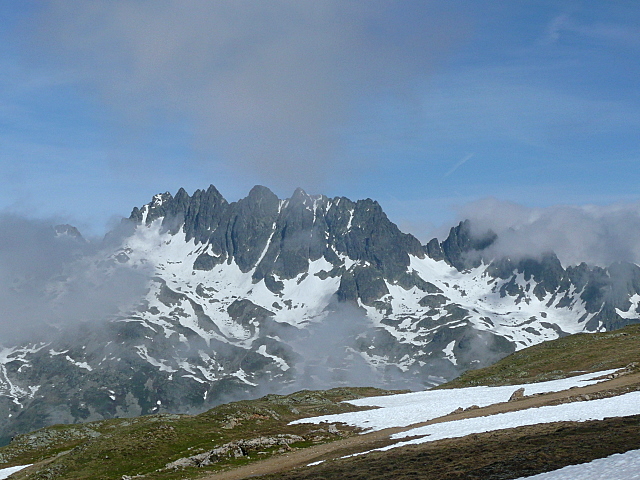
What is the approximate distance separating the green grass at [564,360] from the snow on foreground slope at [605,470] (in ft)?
252

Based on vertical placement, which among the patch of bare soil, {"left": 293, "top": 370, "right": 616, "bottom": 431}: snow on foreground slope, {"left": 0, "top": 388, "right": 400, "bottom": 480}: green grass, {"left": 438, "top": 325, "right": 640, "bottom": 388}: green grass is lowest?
{"left": 438, "top": 325, "right": 640, "bottom": 388}: green grass

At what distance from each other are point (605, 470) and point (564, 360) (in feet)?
338

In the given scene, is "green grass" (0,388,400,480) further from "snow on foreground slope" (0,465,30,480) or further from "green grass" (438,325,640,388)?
"green grass" (438,325,640,388)

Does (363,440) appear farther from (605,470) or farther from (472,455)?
(605,470)

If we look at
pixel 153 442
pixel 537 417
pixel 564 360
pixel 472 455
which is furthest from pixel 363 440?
pixel 564 360

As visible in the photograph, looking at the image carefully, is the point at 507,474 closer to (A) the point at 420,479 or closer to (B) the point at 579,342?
(A) the point at 420,479

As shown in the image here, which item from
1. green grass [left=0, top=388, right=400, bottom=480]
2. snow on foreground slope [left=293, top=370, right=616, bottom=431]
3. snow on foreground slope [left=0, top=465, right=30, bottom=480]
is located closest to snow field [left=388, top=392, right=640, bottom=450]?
snow on foreground slope [left=293, top=370, right=616, bottom=431]

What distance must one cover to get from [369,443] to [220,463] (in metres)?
15.8

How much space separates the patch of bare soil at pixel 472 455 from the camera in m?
42.6

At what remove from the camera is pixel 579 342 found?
163m

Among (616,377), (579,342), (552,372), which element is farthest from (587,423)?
(579,342)

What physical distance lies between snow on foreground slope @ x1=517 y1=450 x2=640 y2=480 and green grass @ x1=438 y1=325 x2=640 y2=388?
Answer: 76.7 m

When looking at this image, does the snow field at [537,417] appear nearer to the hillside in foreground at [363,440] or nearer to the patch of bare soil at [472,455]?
the hillside in foreground at [363,440]

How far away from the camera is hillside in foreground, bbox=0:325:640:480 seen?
46.8m
